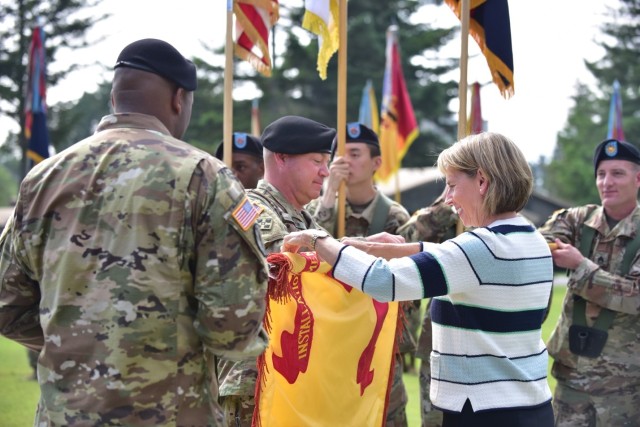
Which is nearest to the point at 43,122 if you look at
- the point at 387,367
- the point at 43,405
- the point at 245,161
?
the point at 245,161

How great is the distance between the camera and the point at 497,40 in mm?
5637

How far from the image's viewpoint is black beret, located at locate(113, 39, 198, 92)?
8.83 ft

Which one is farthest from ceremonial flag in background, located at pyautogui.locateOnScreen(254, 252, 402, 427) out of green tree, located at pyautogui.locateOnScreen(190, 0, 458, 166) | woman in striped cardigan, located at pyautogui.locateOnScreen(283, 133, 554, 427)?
green tree, located at pyautogui.locateOnScreen(190, 0, 458, 166)

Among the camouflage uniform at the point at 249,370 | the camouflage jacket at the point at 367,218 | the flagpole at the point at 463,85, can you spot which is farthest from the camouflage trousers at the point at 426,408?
the camouflage uniform at the point at 249,370

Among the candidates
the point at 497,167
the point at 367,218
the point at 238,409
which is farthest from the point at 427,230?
the point at 497,167

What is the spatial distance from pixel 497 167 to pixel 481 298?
52cm

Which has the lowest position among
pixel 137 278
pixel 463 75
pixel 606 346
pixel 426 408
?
pixel 426 408

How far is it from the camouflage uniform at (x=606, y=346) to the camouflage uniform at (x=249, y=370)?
216 cm

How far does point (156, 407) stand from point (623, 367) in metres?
3.64

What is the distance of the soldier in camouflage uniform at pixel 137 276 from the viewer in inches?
99.7

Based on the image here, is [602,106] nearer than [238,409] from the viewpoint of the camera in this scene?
No

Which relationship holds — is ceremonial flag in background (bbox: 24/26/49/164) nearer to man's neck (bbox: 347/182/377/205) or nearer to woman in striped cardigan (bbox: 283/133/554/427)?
man's neck (bbox: 347/182/377/205)

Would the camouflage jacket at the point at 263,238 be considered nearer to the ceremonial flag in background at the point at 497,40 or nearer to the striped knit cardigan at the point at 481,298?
the striped knit cardigan at the point at 481,298

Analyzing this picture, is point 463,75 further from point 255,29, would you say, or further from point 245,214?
point 245,214
